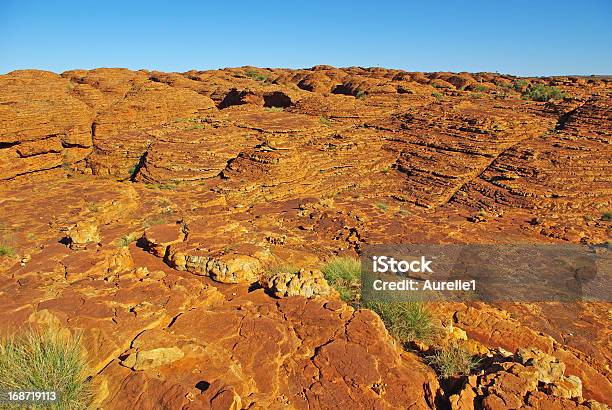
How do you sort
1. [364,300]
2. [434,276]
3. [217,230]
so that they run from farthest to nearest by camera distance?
[434,276] → [217,230] → [364,300]

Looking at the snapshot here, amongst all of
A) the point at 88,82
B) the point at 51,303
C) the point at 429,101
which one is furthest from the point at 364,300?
the point at 88,82

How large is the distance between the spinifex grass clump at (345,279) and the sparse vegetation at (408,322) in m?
0.71

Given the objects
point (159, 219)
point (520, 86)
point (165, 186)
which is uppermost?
point (520, 86)

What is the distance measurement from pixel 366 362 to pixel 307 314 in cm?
93

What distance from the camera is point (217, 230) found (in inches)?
276

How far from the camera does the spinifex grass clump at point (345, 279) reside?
538 cm

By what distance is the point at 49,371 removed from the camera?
2.90 meters

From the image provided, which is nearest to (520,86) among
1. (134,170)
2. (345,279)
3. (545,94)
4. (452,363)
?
(545,94)

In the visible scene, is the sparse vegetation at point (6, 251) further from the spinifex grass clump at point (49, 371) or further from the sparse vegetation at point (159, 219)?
the spinifex grass clump at point (49, 371)

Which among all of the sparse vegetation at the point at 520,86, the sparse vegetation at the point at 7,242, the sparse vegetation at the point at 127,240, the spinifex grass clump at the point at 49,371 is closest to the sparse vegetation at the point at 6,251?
the sparse vegetation at the point at 7,242

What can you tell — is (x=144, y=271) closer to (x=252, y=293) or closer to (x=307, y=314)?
(x=252, y=293)

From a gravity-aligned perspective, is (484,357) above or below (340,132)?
below

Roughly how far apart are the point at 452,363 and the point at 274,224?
8.03 metres

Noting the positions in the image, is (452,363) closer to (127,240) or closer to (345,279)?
(345,279)
